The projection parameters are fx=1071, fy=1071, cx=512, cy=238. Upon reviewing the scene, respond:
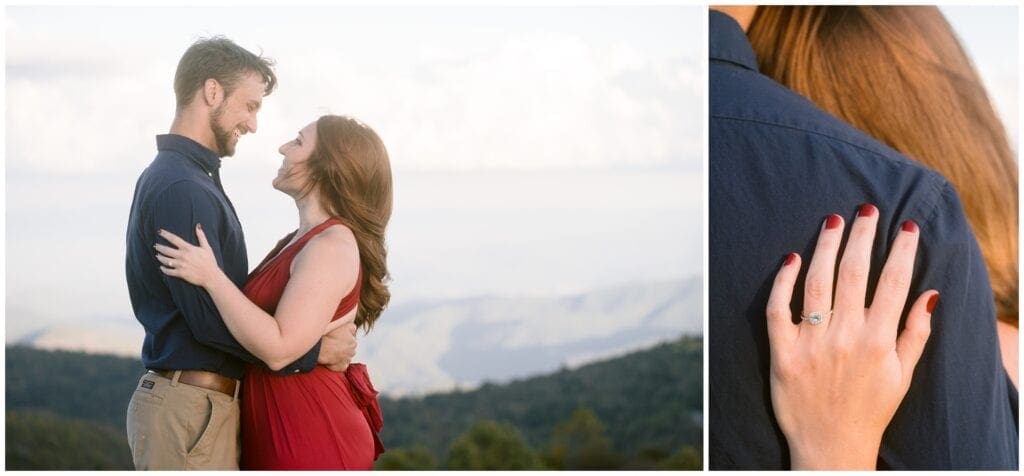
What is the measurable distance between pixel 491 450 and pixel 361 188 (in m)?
1.05

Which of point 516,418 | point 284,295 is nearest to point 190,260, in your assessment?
point 284,295

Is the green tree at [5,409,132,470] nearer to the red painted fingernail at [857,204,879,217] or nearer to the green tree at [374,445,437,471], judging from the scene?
the green tree at [374,445,437,471]

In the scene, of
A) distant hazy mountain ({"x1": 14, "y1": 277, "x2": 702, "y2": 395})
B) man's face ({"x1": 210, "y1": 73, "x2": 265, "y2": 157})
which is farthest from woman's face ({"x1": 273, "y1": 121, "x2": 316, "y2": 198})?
distant hazy mountain ({"x1": 14, "y1": 277, "x2": 702, "y2": 395})

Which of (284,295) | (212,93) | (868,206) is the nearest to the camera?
(868,206)

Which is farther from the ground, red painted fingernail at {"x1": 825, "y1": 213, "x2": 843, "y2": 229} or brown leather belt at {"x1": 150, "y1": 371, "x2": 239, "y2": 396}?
red painted fingernail at {"x1": 825, "y1": 213, "x2": 843, "y2": 229}

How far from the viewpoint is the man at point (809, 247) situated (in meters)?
2.21

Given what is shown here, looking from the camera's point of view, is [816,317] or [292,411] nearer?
[816,317]

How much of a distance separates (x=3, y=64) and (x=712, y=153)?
233cm

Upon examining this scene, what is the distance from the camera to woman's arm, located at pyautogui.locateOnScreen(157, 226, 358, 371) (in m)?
3.09

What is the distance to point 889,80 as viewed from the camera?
303 cm

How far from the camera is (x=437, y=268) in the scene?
353 cm

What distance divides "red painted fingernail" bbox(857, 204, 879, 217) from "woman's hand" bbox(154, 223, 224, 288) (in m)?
1.78

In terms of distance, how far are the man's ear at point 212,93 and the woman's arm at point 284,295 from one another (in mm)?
401

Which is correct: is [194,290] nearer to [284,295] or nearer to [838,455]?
[284,295]
